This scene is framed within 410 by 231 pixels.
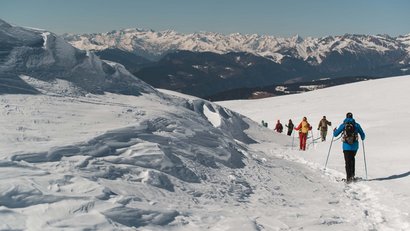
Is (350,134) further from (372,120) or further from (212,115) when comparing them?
(372,120)

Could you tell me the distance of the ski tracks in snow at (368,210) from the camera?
8.25 m

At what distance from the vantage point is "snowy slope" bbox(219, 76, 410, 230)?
38.5 ft

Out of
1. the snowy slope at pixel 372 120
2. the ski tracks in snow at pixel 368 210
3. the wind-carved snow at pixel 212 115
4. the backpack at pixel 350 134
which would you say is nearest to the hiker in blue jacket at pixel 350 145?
the backpack at pixel 350 134

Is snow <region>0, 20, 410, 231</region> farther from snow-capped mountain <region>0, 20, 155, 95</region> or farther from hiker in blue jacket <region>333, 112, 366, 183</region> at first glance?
hiker in blue jacket <region>333, 112, 366, 183</region>

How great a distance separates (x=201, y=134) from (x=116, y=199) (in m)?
6.70

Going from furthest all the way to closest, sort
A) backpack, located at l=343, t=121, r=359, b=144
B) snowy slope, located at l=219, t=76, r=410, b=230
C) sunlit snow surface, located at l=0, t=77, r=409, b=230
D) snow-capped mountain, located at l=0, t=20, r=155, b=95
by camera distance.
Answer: snow-capped mountain, located at l=0, t=20, r=155, b=95 → backpack, located at l=343, t=121, r=359, b=144 → snowy slope, located at l=219, t=76, r=410, b=230 → sunlit snow surface, located at l=0, t=77, r=409, b=230

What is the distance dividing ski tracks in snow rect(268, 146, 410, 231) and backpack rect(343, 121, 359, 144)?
4.16ft

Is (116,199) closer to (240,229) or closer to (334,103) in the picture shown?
(240,229)

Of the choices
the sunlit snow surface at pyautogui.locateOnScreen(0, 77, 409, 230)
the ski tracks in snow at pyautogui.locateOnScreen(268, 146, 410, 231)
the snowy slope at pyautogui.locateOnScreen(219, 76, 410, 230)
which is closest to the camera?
the sunlit snow surface at pyautogui.locateOnScreen(0, 77, 409, 230)

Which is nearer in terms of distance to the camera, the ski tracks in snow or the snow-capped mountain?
the ski tracks in snow

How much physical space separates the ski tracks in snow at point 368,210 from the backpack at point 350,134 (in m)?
1.27

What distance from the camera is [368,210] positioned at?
30.7 ft

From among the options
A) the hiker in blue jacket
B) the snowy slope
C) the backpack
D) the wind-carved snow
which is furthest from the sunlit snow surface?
the wind-carved snow

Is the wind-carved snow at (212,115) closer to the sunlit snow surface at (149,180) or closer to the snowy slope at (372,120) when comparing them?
the snowy slope at (372,120)
